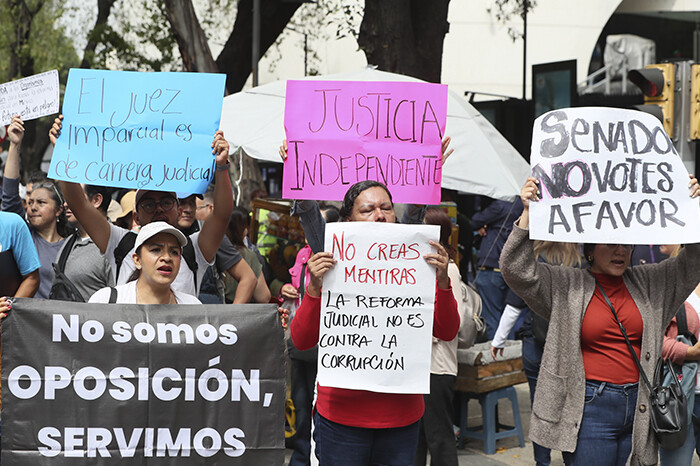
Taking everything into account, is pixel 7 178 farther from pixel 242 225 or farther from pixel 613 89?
pixel 613 89

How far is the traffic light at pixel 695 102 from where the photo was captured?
359 inches

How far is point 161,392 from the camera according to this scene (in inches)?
147

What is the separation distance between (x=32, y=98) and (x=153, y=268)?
180 centimetres

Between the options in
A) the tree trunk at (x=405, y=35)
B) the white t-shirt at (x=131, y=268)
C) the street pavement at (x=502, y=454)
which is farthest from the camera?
the tree trunk at (x=405, y=35)

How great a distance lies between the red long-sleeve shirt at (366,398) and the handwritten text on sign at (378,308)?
73 millimetres

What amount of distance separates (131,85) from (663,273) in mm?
2762

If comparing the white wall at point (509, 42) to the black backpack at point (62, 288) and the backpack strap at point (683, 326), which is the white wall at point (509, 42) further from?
the black backpack at point (62, 288)

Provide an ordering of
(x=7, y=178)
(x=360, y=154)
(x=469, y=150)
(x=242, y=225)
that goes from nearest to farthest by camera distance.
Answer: (x=360, y=154)
(x=7, y=178)
(x=242, y=225)
(x=469, y=150)

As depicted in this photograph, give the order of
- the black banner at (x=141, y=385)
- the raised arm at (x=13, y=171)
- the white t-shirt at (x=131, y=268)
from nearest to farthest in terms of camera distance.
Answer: the black banner at (x=141, y=385)
the white t-shirt at (x=131, y=268)
the raised arm at (x=13, y=171)

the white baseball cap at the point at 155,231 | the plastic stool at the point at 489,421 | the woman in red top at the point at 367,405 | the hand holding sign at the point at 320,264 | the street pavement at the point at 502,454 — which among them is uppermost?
the white baseball cap at the point at 155,231

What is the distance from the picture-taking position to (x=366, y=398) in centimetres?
384

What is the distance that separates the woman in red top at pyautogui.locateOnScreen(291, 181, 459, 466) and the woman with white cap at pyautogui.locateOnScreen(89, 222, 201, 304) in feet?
1.89

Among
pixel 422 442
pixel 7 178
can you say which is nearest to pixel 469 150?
pixel 422 442

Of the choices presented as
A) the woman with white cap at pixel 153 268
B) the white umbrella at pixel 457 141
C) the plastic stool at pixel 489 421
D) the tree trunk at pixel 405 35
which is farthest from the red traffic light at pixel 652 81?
the woman with white cap at pixel 153 268
